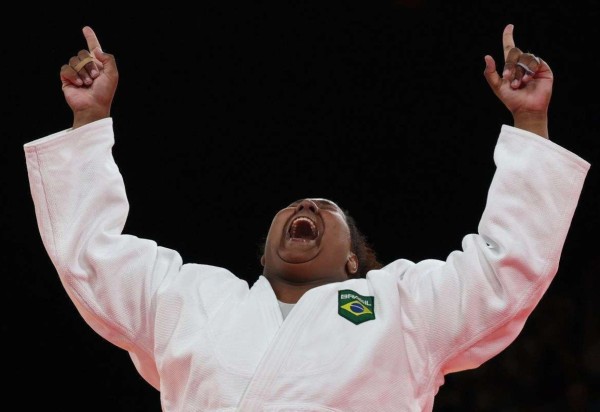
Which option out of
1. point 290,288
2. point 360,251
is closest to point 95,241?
point 290,288

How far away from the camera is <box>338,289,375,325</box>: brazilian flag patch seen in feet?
7.93

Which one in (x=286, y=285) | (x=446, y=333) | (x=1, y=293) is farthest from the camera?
(x=1, y=293)

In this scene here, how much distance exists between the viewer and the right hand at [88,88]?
267 centimetres

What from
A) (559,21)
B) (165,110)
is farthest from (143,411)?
(559,21)

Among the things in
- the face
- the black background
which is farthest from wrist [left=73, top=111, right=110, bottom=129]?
the black background

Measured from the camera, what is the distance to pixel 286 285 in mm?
2740

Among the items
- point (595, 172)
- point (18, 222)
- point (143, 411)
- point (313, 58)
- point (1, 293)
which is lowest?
point (143, 411)

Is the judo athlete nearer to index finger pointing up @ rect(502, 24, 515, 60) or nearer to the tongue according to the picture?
index finger pointing up @ rect(502, 24, 515, 60)

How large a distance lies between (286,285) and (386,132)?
2080 mm

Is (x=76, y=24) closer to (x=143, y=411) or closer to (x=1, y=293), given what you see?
(x=1, y=293)

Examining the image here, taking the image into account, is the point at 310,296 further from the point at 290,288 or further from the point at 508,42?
the point at 508,42

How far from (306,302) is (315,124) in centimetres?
230

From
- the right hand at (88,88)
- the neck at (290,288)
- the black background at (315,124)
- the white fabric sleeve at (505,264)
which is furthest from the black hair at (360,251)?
the black background at (315,124)

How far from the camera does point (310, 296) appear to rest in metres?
2.48
